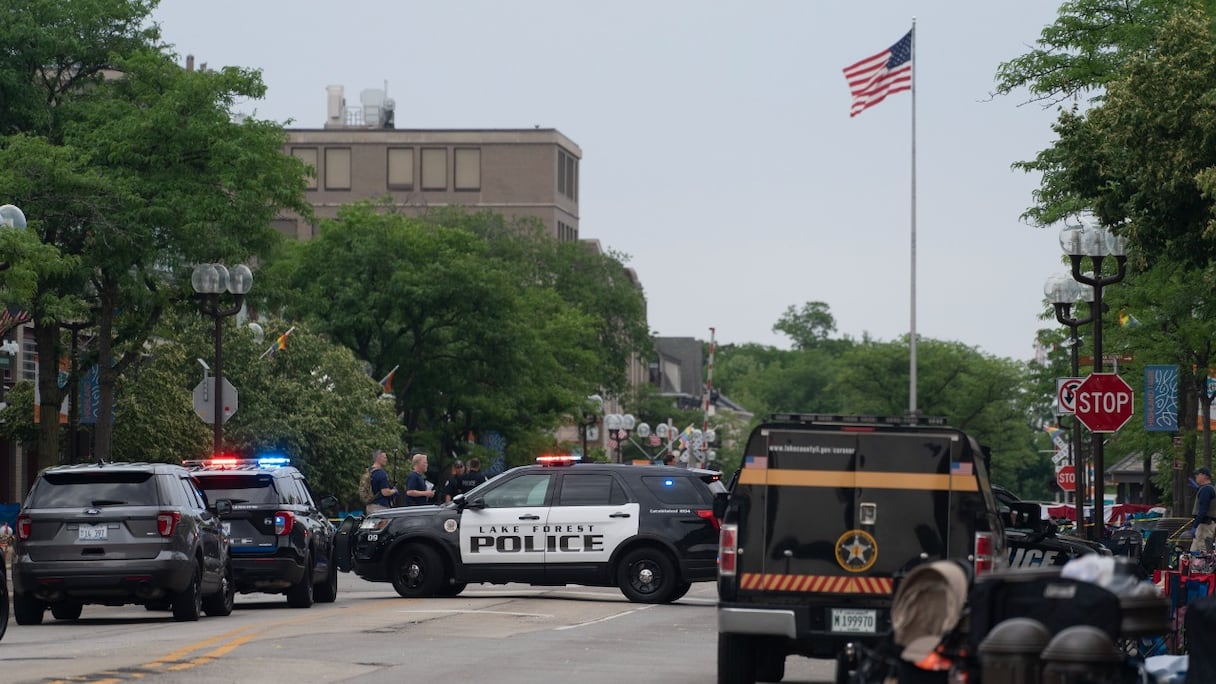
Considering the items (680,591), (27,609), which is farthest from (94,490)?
(680,591)

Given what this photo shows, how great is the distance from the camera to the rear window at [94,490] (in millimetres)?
22234

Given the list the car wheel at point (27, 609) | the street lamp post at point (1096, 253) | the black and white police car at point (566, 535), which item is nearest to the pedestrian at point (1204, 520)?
the street lamp post at point (1096, 253)

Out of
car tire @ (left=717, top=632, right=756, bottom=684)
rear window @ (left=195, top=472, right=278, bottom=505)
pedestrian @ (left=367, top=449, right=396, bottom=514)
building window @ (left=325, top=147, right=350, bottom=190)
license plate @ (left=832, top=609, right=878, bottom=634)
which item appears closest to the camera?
license plate @ (left=832, top=609, right=878, bottom=634)

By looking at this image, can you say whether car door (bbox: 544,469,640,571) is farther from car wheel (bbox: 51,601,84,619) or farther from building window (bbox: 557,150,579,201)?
building window (bbox: 557,150,579,201)

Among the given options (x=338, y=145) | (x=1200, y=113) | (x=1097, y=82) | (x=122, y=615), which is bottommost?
(x=122, y=615)

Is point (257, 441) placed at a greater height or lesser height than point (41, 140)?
lesser

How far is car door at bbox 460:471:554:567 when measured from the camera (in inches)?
1048

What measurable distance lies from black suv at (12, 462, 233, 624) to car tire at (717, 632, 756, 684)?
875 cm

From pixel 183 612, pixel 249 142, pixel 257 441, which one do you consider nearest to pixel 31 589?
pixel 183 612

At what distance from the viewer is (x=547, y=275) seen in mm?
103000

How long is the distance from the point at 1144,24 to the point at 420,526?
43.5ft

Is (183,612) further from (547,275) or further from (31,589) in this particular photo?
(547,275)

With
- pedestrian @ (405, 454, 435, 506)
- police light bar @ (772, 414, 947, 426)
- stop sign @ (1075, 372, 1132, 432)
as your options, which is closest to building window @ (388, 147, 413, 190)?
pedestrian @ (405, 454, 435, 506)

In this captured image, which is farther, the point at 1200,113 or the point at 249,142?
the point at 249,142
